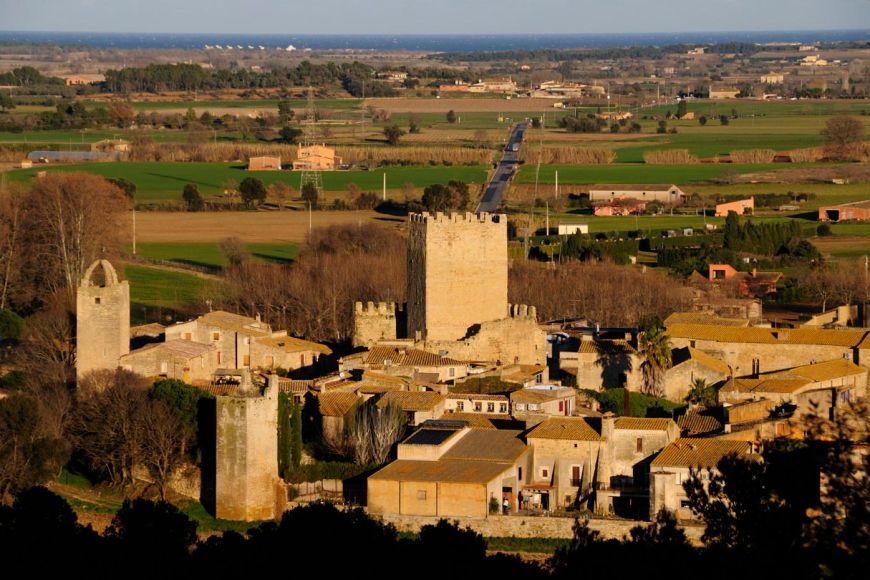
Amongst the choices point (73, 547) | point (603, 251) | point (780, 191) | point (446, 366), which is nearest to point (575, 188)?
point (780, 191)

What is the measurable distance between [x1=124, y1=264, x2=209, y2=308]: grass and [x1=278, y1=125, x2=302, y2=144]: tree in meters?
42.9

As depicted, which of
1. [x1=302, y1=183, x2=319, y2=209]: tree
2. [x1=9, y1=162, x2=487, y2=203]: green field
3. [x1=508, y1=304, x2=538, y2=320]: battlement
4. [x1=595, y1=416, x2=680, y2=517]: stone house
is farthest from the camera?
[x1=9, y1=162, x2=487, y2=203]: green field

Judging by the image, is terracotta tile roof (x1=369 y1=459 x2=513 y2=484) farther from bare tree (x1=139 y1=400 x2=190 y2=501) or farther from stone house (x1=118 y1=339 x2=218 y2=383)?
stone house (x1=118 y1=339 x2=218 y2=383)

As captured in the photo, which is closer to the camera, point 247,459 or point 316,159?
point 247,459

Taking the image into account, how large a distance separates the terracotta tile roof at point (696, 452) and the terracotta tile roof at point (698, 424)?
1.35 metres

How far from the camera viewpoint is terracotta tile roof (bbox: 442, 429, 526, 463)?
28.2m

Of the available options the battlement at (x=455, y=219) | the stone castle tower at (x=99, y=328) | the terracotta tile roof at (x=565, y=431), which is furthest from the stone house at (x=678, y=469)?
the stone castle tower at (x=99, y=328)

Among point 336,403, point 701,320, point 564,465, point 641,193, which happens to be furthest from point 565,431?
point 641,193

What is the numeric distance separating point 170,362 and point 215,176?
44.5m

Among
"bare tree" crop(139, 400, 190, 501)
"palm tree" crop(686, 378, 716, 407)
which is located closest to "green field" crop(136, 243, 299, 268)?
"palm tree" crop(686, 378, 716, 407)

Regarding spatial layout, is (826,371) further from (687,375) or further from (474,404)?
(474,404)

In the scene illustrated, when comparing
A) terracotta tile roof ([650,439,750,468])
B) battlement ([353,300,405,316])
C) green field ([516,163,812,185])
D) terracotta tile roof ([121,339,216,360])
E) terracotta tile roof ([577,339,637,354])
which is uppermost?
battlement ([353,300,405,316])

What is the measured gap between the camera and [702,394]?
32.4m

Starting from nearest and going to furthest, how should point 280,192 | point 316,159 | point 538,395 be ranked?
point 538,395 → point 280,192 → point 316,159
